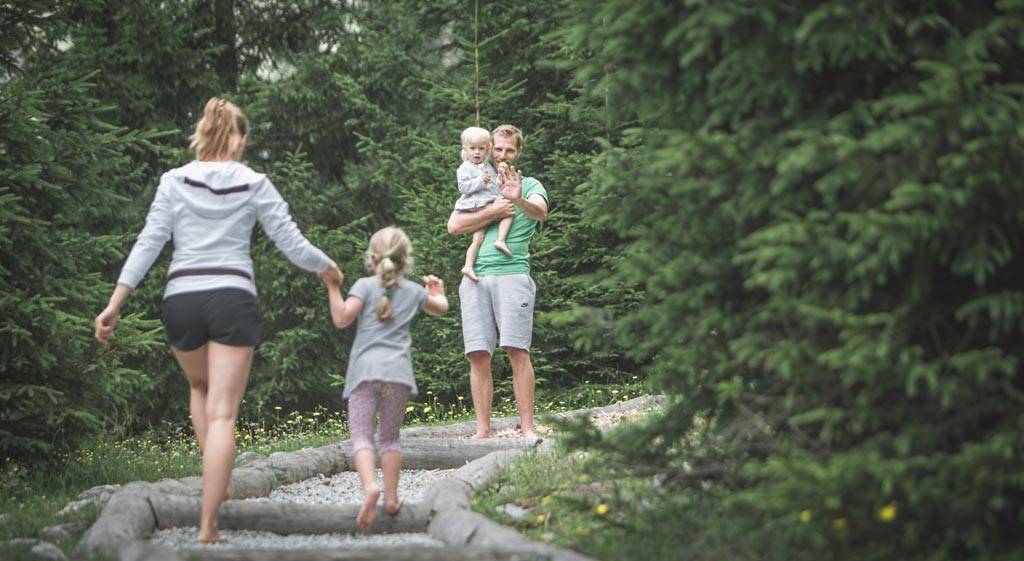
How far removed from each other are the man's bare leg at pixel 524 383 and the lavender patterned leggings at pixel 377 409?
8.00 ft

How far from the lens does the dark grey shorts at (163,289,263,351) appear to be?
507 centimetres

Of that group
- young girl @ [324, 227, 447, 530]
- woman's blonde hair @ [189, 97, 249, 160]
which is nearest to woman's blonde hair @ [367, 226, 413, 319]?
young girl @ [324, 227, 447, 530]

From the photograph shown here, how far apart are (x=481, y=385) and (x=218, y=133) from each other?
135 inches

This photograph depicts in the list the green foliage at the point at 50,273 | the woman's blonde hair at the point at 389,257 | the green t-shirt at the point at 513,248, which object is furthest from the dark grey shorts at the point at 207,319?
the green t-shirt at the point at 513,248

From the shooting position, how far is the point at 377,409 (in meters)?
5.62

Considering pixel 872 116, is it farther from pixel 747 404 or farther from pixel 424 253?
pixel 424 253

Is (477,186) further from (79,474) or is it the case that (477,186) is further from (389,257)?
(79,474)

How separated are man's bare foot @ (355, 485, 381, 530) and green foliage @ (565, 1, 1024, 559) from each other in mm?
1375

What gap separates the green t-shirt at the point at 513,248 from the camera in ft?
26.3

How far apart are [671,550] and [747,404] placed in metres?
0.87

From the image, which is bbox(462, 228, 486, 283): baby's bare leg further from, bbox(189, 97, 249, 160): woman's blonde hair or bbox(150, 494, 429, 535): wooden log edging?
bbox(189, 97, 249, 160): woman's blonde hair

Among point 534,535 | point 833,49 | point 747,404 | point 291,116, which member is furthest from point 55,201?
point 291,116

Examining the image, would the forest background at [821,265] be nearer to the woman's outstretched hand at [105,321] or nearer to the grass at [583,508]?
the grass at [583,508]

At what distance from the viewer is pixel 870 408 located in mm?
3951
